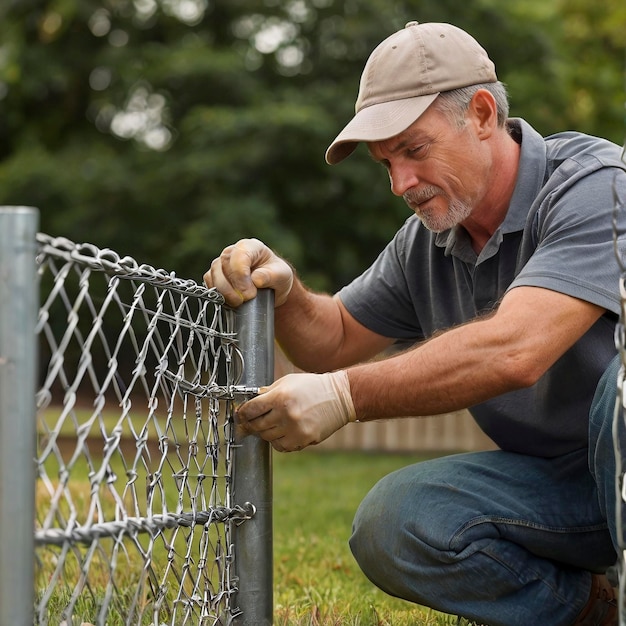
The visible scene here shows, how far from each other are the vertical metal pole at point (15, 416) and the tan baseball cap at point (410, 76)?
1329mm

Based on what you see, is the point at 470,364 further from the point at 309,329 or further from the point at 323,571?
the point at 323,571

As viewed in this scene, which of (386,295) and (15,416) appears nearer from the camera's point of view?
(15,416)

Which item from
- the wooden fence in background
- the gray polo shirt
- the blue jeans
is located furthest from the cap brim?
the wooden fence in background

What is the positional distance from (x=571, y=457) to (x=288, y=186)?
8730 mm

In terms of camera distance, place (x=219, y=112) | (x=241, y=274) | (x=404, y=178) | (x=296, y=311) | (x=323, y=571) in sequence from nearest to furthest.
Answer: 1. (x=241, y=274)
2. (x=404, y=178)
3. (x=296, y=311)
4. (x=323, y=571)
5. (x=219, y=112)

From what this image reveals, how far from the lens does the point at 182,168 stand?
431 inches

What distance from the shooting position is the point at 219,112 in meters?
10.8

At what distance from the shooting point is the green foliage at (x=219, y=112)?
10.7 metres

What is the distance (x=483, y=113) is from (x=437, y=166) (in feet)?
0.68

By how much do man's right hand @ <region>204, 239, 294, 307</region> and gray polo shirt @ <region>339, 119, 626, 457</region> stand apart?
1.52ft

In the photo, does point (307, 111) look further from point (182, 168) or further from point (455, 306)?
point (455, 306)

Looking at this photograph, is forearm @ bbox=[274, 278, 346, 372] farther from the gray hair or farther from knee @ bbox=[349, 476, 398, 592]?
the gray hair

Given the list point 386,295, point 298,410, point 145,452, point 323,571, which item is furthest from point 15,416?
point 323,571

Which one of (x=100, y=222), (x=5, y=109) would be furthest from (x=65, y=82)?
(x=100, y=222)
